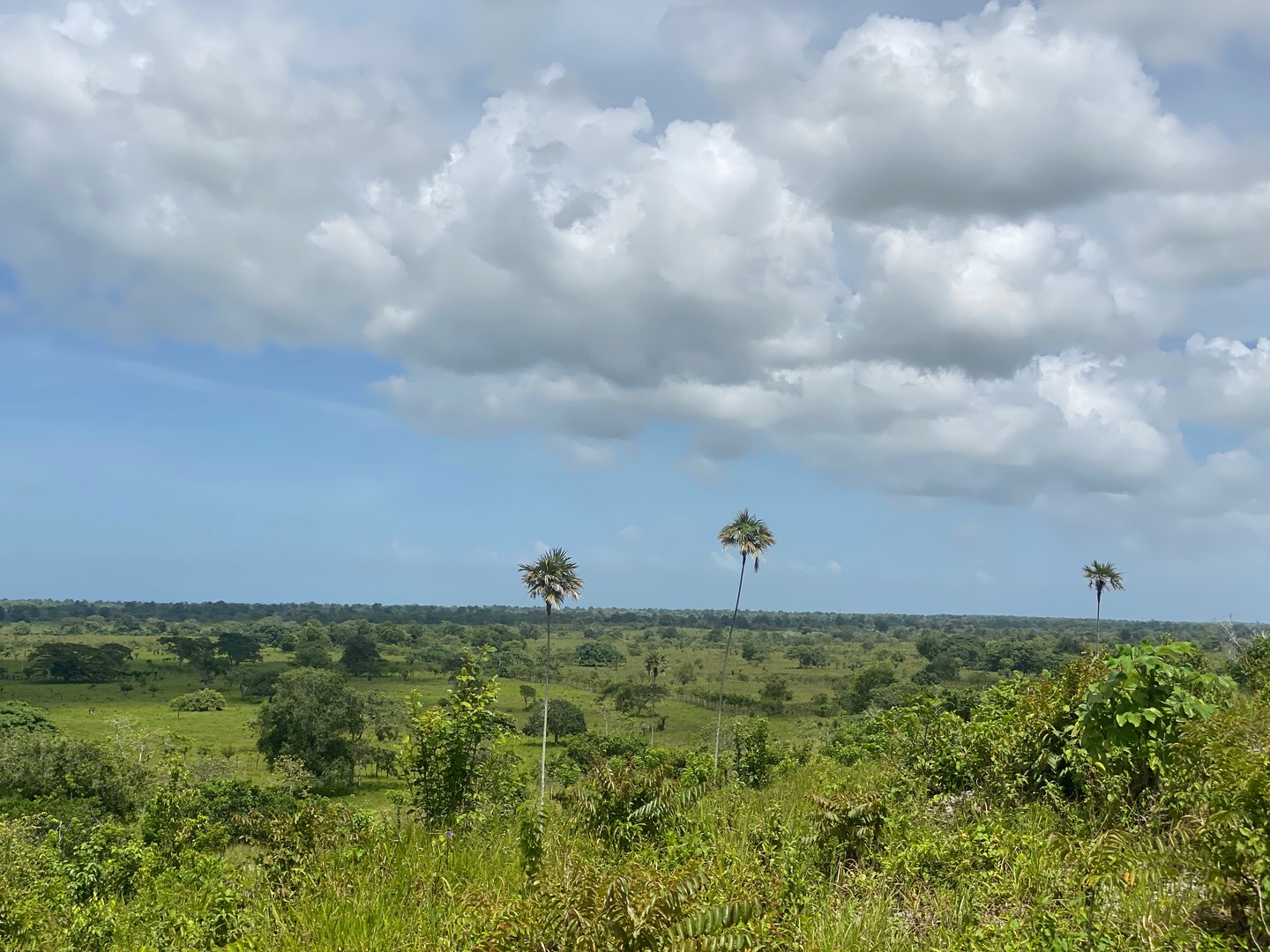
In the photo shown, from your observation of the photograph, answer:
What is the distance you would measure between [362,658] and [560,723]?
6733cm

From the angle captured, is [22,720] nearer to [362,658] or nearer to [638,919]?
[362,658]

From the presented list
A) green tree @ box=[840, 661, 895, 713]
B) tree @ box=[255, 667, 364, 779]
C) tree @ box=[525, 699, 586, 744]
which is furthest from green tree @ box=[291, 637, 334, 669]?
green tree @ box=[840, 661, 895, 713]

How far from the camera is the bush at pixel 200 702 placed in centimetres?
9771

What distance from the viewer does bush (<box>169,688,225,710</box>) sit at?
97713 mm

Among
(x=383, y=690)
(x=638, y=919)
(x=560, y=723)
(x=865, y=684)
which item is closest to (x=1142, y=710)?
(x=638, y=919)

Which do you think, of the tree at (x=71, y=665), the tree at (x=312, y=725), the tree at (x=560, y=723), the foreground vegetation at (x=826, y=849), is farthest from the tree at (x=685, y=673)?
the foreground vegetation at (x=826, y=849)

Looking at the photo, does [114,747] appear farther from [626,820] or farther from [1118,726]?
[1118,726]

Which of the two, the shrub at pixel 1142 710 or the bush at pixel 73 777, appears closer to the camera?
the shrub at pixel 1142 710

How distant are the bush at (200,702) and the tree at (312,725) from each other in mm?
26006

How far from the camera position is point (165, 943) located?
8.59 meters

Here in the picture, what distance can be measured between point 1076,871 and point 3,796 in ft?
204

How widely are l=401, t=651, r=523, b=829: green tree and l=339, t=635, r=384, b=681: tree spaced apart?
432 feet

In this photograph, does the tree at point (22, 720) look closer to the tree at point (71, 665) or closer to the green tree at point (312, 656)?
the tree at point (71, 665)

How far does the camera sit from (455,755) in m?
11.1
